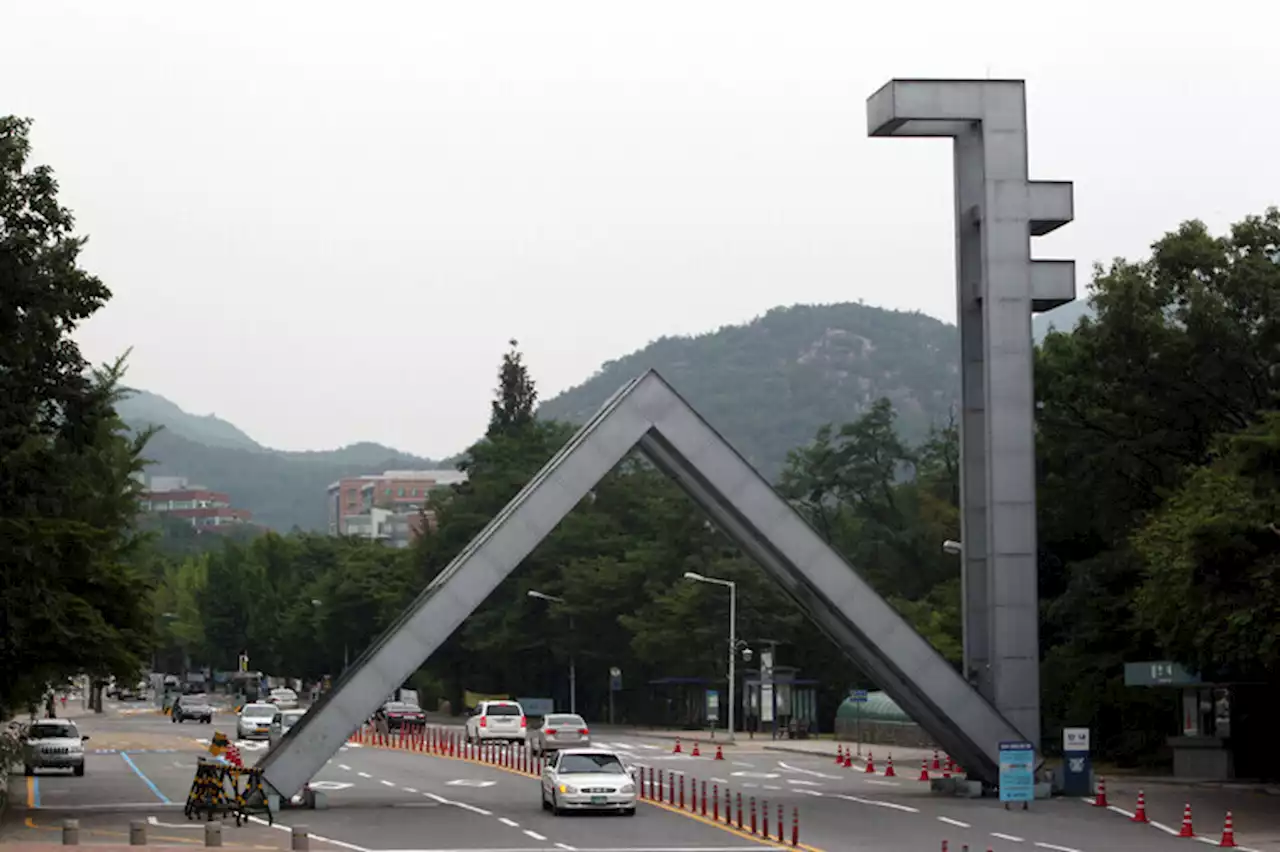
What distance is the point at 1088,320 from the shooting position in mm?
59750

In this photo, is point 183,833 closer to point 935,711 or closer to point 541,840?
point 541,840

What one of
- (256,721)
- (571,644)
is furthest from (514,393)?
(256,721)

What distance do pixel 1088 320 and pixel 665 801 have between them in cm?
2338

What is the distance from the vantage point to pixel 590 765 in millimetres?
40875

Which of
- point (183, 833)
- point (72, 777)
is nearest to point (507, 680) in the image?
point (72, 777)

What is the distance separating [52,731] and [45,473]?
20.5 meters

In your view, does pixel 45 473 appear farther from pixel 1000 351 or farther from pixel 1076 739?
pixel 1076 739

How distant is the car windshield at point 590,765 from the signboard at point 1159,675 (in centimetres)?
1712

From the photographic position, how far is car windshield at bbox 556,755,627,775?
40.5 m

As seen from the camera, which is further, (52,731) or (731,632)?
(731,632)

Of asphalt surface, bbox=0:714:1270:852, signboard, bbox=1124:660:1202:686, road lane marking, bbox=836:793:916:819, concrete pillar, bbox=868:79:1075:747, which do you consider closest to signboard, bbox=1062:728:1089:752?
concrete pillar, bbox=868:79:1075:747

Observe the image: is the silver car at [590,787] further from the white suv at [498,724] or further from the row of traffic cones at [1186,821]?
the white suv at [498,724]

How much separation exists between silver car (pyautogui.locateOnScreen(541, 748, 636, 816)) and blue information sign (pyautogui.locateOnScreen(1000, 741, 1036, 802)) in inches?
297

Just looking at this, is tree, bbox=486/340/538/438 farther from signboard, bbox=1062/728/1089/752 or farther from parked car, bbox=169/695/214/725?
signboard, bbox=1062/728/1089/752
